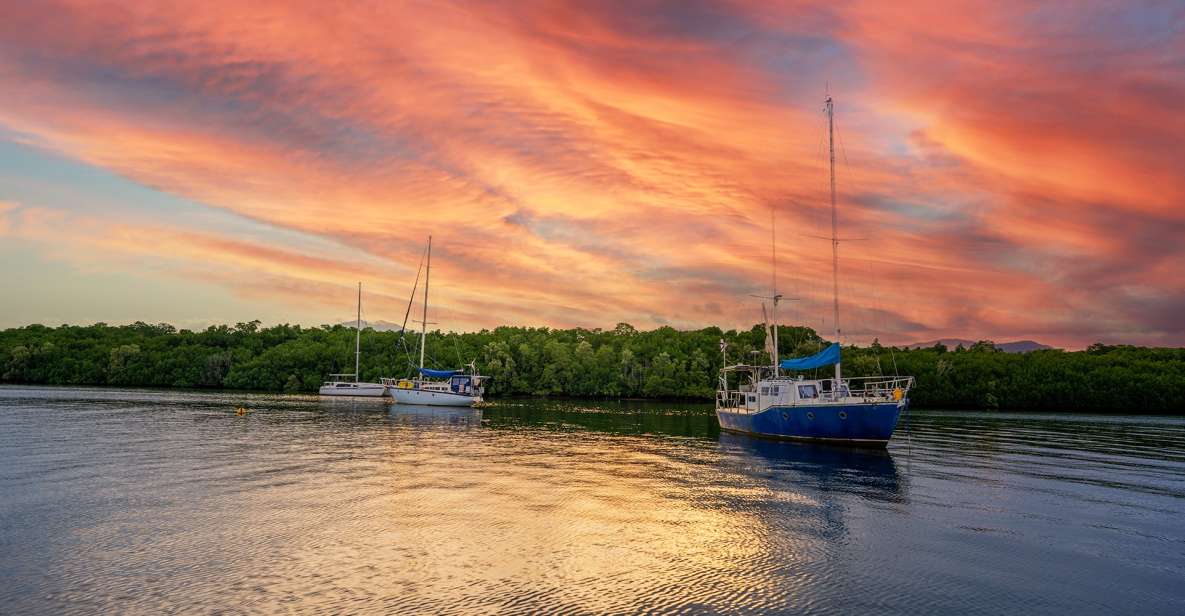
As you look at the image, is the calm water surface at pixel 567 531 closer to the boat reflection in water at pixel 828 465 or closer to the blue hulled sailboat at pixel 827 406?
the boat reflection in water at pixel 828 465

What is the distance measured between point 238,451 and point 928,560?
4356cm

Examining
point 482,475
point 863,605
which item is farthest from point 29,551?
point 863,605

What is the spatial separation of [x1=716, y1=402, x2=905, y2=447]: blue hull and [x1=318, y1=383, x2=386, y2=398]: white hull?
374 feet

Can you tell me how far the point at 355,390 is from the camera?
157 meters

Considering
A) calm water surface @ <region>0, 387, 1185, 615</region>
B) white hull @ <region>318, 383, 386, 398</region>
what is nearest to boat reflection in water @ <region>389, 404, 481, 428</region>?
calm water surface @ <region>0, 387, 1185, 615</region>

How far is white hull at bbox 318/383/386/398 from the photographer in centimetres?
15688

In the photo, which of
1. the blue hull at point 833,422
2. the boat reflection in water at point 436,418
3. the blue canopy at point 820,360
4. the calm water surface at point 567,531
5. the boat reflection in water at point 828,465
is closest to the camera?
the calm water surface at point 567,531

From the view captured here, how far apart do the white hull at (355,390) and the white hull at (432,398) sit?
38.0m

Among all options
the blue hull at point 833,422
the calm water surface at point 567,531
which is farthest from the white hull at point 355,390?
the blue hull at point 833,422

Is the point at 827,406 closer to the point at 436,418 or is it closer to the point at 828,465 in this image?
the point at 828,465

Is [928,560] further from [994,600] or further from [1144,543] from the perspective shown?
[1144,543]

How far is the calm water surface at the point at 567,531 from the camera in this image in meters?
17.5

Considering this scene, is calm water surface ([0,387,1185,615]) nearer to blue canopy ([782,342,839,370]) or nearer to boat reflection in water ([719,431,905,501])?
boat reflection in water ([719,431,905,501])

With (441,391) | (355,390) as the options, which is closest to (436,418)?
(441,391)
